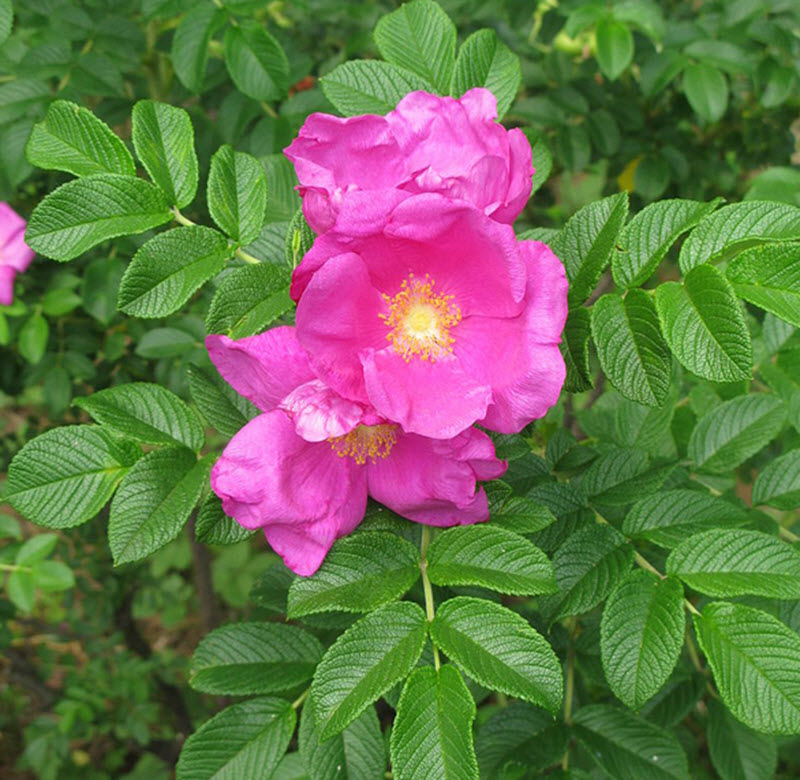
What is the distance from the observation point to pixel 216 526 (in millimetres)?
870

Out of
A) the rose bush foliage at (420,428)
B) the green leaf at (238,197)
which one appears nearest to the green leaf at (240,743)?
the rose bush foliage at (420,428)

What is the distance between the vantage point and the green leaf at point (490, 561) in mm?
796

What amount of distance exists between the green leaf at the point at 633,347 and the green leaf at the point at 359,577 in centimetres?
27

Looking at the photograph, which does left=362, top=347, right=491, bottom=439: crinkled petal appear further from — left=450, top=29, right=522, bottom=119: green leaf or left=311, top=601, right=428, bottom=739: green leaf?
left=450, top=29, right=522, bottom=119: green leaf

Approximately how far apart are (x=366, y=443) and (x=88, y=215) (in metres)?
0.37

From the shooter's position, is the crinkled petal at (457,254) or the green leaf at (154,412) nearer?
the crinkled petal at (457,254)

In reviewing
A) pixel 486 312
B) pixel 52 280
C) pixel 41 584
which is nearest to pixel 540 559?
pixel 486 312

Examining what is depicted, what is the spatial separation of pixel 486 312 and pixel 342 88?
37 centimetres

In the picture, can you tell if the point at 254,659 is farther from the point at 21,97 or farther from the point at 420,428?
the point at 21,97

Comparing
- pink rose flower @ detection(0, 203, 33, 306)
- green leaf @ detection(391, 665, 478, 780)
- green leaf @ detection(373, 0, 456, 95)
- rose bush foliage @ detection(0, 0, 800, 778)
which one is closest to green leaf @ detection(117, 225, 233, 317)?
rose bush foliage @ detection(0, 0, 800, 778)

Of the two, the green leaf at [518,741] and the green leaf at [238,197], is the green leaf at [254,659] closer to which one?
the green leaf at [518,741]

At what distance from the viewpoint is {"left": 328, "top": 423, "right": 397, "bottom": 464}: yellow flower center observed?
0.83 metres

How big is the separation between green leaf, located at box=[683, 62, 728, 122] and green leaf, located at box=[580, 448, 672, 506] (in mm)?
818

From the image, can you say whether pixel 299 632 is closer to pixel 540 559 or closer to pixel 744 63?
pixel 540 559
